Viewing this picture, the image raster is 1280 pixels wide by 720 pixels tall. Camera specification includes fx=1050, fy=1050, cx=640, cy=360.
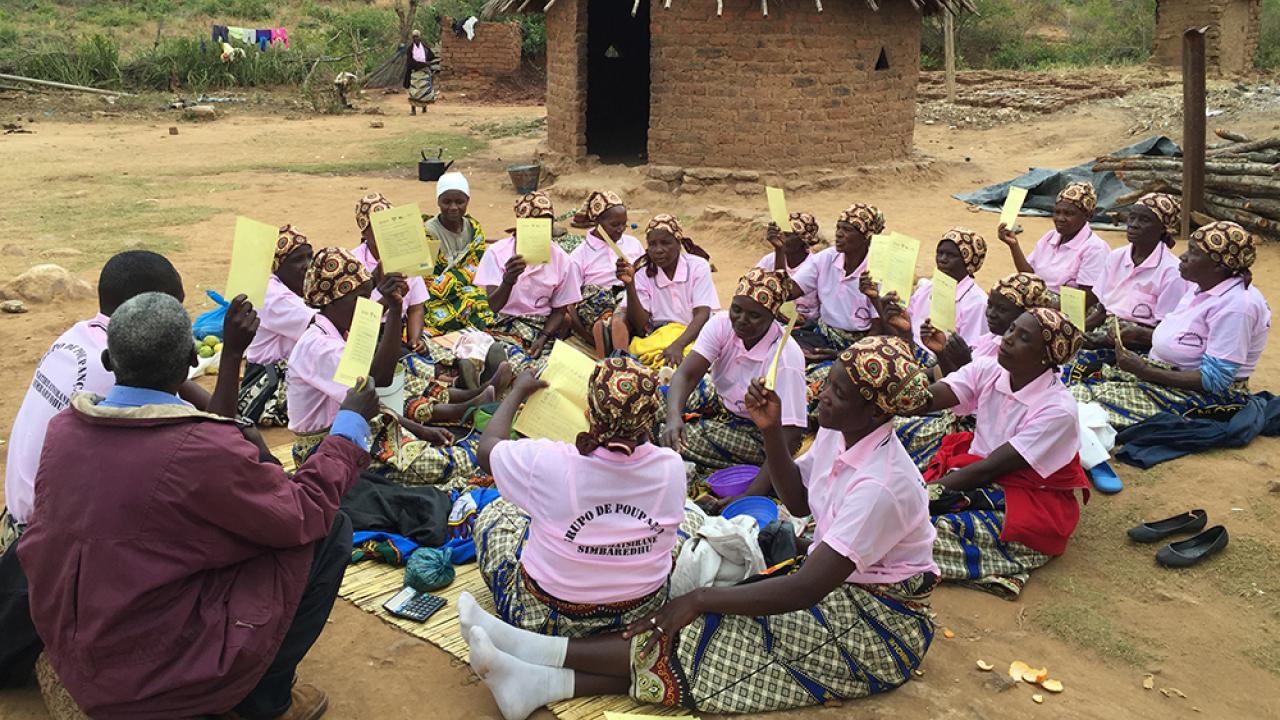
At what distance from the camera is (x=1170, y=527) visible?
4.75m

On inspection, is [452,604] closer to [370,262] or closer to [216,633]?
[216,633]

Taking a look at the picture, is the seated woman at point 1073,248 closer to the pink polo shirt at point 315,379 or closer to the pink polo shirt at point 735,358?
the pink polo shirt at point 735,358

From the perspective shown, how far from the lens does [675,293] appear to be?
648 cm

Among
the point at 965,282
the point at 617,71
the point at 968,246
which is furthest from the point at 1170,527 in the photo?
the point at 617,71

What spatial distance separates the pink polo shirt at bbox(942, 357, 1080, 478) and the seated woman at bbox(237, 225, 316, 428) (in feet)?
10.2

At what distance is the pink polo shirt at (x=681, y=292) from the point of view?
6445 mm

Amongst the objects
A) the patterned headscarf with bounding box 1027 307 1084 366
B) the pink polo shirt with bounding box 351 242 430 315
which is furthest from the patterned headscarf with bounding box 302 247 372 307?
the patterned headscarf with bounding box 1027 307 1084 366

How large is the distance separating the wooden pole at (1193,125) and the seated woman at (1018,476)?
5.57 meters

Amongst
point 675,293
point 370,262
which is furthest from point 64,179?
point 675,293

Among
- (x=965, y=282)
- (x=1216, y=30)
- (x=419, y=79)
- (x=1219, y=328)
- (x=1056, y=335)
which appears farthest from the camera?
(x=419, y=79)

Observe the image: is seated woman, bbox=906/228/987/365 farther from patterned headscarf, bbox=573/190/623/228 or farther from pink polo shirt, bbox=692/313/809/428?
patterned headscarf, bbox=573/190/623/228

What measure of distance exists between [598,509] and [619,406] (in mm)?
373

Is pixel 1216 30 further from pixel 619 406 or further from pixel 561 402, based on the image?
pixel 619 406

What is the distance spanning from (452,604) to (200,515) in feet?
5.02
